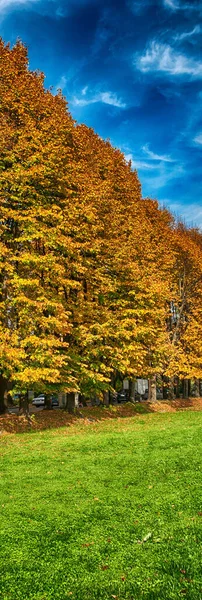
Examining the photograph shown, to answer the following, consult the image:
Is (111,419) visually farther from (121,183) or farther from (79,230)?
(121,183)

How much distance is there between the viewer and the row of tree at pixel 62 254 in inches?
692

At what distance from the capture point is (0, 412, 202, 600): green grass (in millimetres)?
5336

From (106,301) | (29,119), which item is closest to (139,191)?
(106,301)

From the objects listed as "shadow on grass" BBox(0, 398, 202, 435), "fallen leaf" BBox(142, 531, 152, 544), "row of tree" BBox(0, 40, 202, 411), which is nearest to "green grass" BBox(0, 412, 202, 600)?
"fallen leaf" BBox(142, 531, 152, 544)

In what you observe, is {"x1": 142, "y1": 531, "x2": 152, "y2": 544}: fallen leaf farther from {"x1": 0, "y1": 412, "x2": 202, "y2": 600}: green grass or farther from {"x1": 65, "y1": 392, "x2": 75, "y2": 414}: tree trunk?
{"x1": 65, "y1": 392, "x2": 75, "y2": 414}: tree trunk

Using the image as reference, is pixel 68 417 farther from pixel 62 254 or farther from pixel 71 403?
pixel 62 254

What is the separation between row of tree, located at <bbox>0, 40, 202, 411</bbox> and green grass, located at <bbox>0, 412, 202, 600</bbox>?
20.4ft

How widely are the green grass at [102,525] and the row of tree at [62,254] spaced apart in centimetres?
623

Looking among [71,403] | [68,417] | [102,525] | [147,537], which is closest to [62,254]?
[71,403]

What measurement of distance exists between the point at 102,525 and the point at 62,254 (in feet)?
47.7

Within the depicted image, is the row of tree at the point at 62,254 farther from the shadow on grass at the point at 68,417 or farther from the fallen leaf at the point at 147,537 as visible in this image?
the fallen leaf at the point at 147,537

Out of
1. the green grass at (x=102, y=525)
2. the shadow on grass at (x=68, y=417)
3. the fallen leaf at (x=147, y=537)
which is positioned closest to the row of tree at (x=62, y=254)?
the shadow on grass at (x=68, y=417)

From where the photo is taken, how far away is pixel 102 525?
7.07m

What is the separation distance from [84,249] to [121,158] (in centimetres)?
1039
